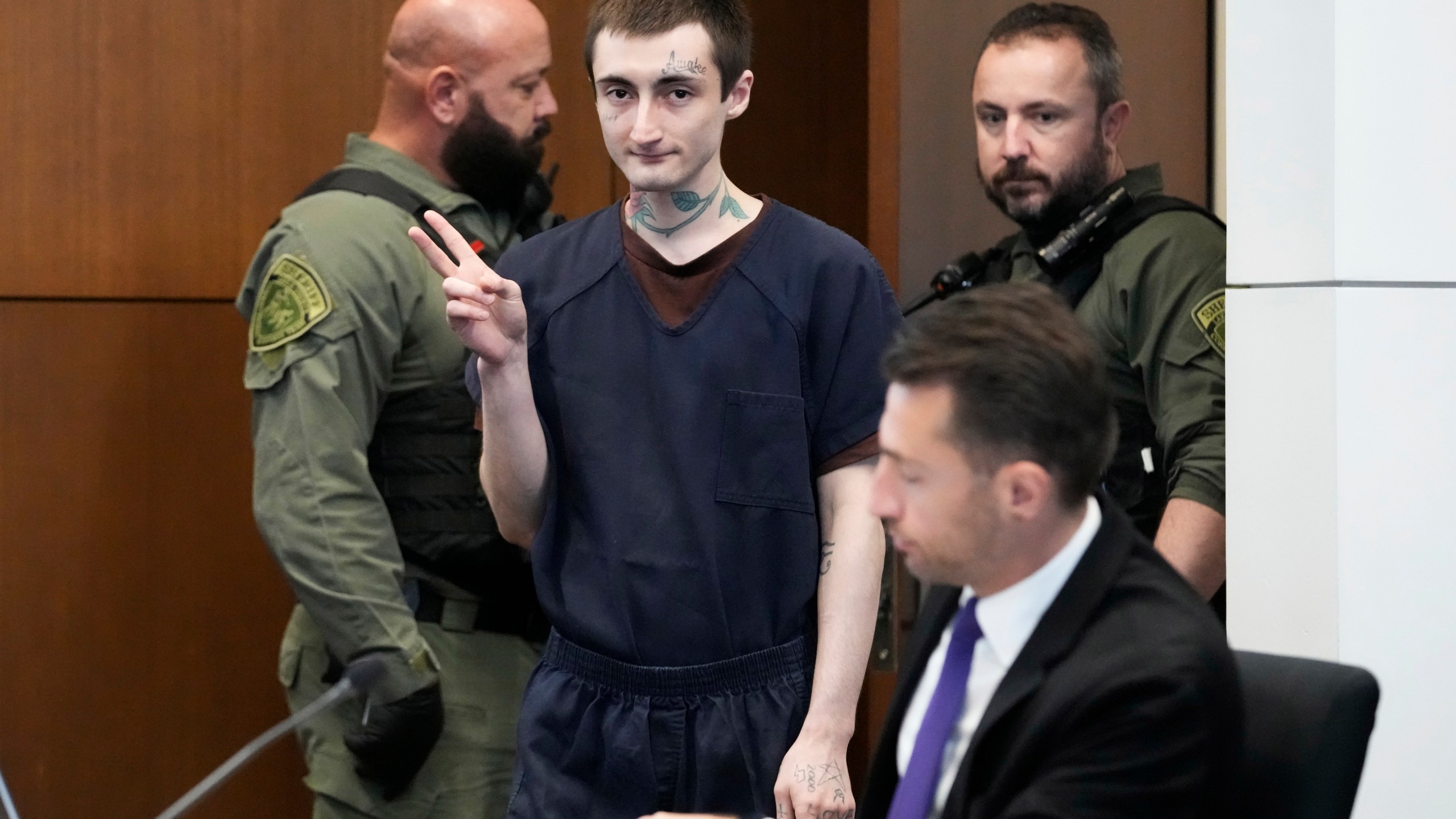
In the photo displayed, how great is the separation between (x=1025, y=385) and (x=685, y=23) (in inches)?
35.8

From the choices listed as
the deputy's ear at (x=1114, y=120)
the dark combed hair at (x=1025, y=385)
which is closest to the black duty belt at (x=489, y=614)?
the deputy's ear at (x=1114, y=120)

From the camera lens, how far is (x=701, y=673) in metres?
1.97

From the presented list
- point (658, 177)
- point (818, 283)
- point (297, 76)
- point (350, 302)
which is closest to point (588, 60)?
point (658, 177)

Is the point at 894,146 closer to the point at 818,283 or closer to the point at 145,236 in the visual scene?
the point at 818,283

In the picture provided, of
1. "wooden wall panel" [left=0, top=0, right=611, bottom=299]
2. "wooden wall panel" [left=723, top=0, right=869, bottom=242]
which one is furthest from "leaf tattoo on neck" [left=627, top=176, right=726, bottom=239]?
"wooden wall panel" [left=723, top=0, right=869, bottom=242]

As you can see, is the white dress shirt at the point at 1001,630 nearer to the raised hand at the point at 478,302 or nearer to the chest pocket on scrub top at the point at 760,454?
the chest pocket on scrub top at the point at 760,454

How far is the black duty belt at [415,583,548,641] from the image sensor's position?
2.71 metres

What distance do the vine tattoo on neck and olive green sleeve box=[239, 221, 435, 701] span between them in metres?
0.67

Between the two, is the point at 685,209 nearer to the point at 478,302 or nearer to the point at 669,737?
the point at 478,302

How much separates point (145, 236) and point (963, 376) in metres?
2.44

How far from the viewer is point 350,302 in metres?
2.54

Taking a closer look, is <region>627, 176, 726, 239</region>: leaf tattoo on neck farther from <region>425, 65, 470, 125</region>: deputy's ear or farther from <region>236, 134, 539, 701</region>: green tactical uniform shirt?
<region>425, 65, 470, 125</region>: deputy's ear

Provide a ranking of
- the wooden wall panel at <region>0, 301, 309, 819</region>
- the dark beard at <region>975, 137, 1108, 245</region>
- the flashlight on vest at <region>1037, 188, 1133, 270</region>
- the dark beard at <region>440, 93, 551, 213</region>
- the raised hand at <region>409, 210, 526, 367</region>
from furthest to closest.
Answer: the wooden wall panel at <region>0, 301, 309, 819</region> → the dark beard at <region>440, 93, 551, 213</region> → the dark beard at <region>975, 137, 1108, 245</region> → the flashlight on vest at <region>1037, 188, 1133, 270</region> → the raised hand at <region>409, 210, 526, 367</region>

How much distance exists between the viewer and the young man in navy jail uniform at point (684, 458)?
6.45 feet
